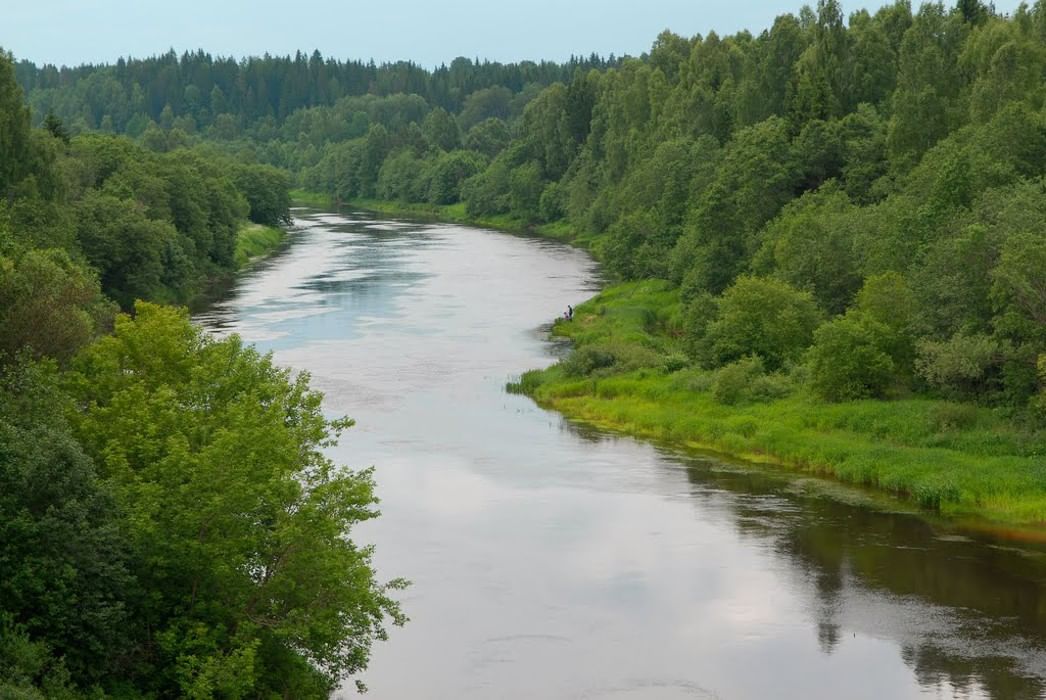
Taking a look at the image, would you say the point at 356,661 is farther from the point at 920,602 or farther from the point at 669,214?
the point at 669,214

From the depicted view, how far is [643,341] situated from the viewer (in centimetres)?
7638

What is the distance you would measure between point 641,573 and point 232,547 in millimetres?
16277

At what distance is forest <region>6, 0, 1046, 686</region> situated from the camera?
28.2 m

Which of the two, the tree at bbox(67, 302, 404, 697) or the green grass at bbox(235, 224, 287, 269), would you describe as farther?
the green grass at bbox(235, 224, 287, 269)

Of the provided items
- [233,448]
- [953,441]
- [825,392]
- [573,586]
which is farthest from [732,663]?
[825,392]

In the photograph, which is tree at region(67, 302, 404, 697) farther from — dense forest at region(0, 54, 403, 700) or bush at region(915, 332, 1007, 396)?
bush at region(915, 332, 1007, 396)

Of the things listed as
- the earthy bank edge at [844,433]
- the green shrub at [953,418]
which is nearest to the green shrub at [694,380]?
the earthy bank edge at [844,433]

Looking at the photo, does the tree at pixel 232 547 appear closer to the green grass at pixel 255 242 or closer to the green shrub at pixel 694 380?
the green shrub at pixel 694 380

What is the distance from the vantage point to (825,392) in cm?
5716

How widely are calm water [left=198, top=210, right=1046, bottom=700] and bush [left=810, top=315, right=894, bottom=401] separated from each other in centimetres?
549

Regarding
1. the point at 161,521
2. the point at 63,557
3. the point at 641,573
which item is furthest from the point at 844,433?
the point at 63,557

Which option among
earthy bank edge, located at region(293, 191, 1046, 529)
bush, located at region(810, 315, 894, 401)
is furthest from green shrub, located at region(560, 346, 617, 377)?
bush, located at region(810, 315, 894, 401)

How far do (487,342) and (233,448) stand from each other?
5118cm

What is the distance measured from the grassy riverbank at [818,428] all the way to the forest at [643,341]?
13 centimetres
